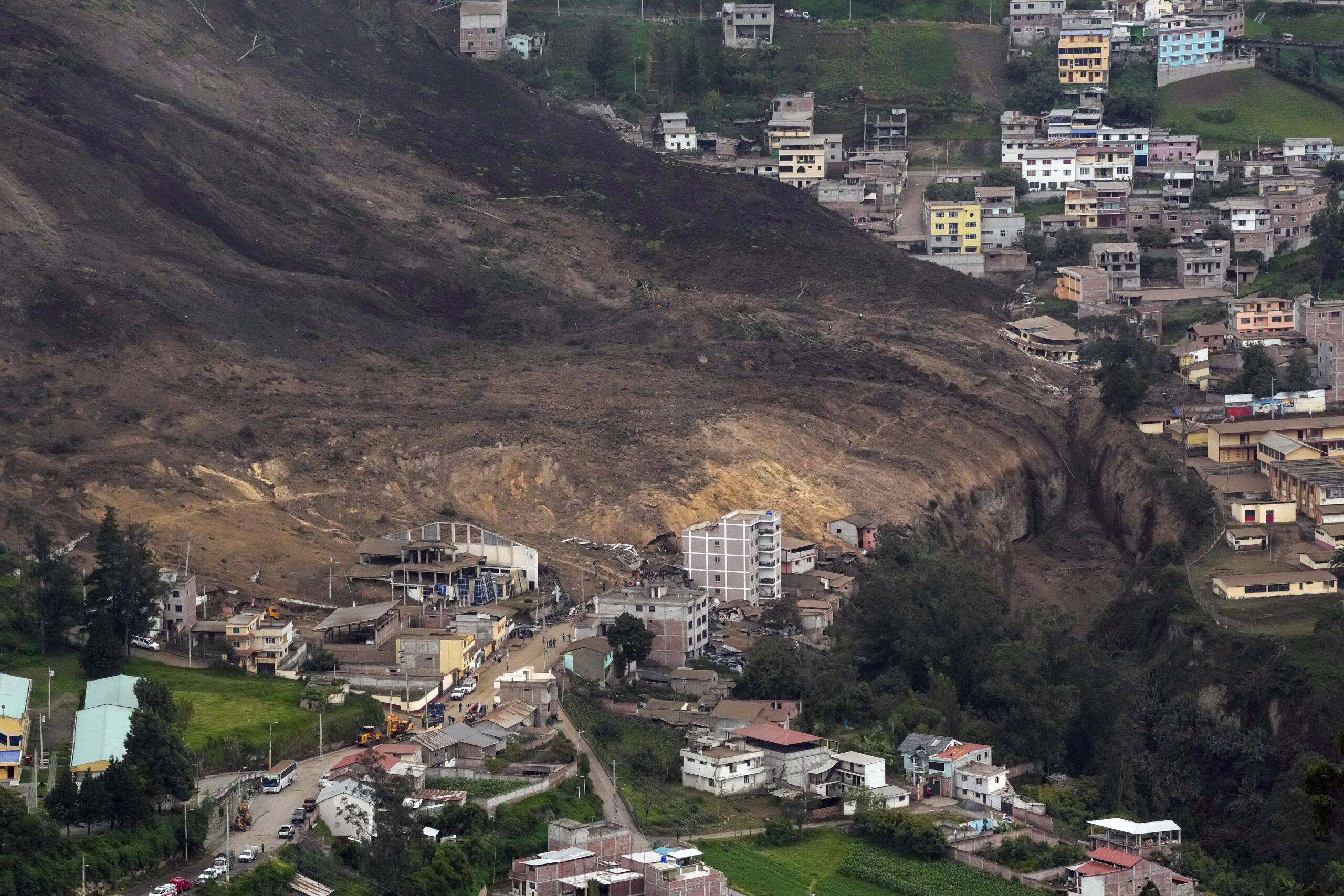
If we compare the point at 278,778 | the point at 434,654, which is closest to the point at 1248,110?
the point at 434,654

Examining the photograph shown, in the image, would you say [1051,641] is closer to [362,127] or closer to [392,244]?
[392,244]

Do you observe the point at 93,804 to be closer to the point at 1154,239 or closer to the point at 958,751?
the point at 958,751

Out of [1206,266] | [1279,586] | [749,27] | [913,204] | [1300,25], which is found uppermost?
[1300,25]

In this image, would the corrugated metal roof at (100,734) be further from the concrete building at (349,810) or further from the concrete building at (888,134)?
the concrete building at (888,134)

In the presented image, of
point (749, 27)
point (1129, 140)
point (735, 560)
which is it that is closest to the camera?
point (735, 560)

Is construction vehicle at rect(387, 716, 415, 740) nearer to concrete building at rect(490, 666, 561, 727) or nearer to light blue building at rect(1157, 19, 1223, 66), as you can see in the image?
concrete building at rect(490, 666, 561, 727)

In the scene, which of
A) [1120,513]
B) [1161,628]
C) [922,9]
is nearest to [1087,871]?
[1161,628]

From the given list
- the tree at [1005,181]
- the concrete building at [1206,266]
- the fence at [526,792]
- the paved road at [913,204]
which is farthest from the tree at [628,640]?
the tree at [1005,181]
